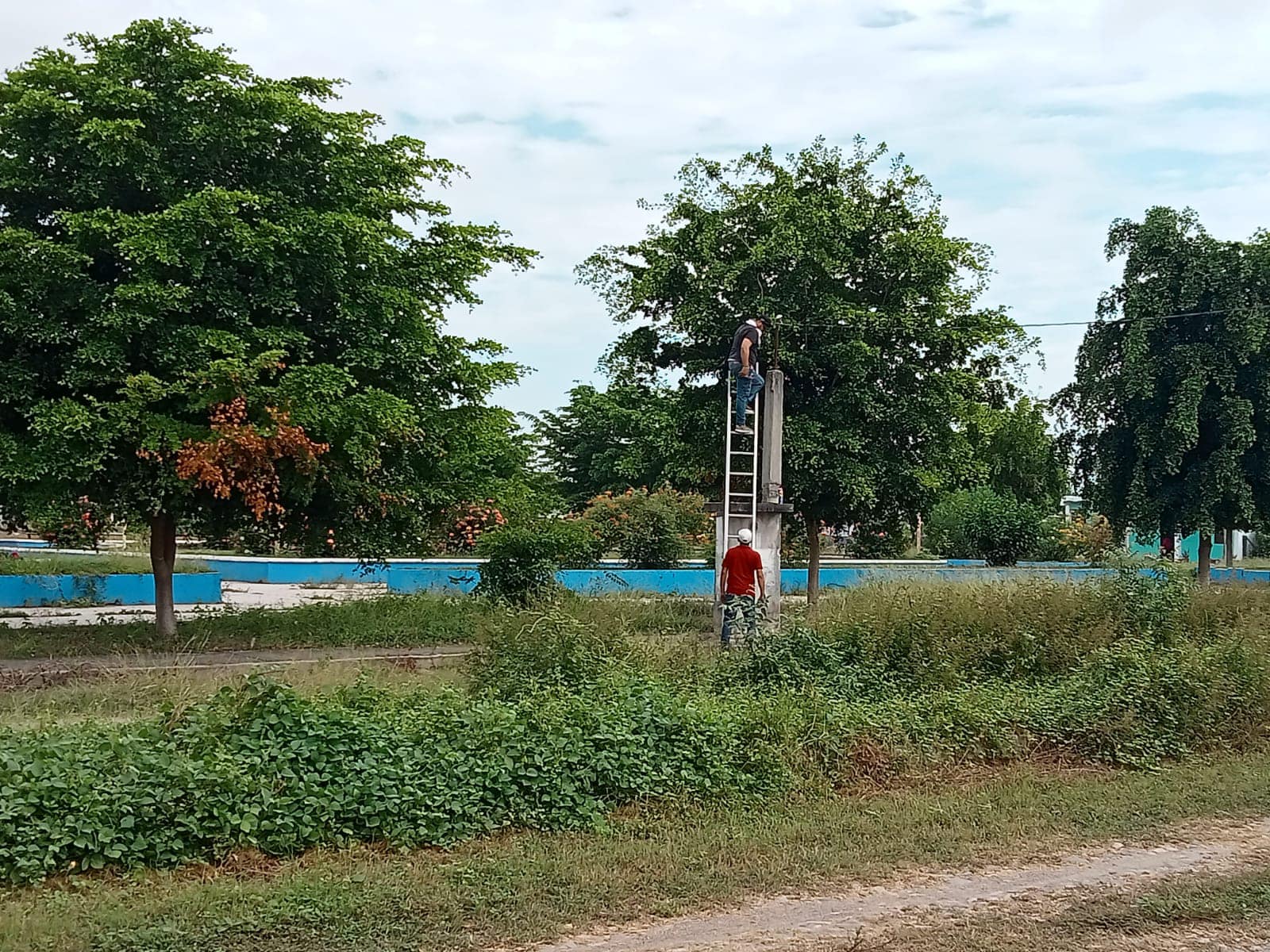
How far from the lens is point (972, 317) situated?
61.6 ft

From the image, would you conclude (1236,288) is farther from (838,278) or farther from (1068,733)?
(1068,733)

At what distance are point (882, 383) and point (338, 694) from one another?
43.2ft

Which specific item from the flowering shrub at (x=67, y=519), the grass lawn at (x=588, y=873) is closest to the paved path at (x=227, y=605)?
the flowering shrub at (x=67, y=519)

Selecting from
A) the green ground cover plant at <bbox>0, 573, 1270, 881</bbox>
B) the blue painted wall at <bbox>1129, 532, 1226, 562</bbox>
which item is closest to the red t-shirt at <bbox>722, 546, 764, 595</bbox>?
the green ground cover plant at <bbox>0, 573, 1270, 881</bbox>

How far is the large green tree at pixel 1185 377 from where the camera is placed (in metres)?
21.3

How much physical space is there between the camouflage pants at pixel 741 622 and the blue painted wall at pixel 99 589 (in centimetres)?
1371

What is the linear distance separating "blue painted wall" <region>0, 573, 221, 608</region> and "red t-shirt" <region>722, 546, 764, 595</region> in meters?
12.6

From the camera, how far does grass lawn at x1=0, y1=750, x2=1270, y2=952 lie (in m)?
4.88

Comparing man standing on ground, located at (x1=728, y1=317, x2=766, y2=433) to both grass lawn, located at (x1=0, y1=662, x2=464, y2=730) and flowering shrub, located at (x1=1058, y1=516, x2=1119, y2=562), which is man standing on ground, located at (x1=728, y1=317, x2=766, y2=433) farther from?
flowering shrub, located at (x1=1058, y1=516, x2=1119, y2=562)

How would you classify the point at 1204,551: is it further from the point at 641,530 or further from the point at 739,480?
the point at 641,530

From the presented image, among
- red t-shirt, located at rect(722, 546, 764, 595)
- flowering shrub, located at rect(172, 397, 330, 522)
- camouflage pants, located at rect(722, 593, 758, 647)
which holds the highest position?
flowering shrub, located at rect(172, 397, 330, 522)

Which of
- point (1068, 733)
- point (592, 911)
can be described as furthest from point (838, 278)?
point (592, 911)

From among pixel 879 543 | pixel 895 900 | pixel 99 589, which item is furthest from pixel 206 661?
pixel 879 543

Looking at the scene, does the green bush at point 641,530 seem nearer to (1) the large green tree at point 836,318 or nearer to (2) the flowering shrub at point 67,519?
(1) the large green tree at point 836,318
